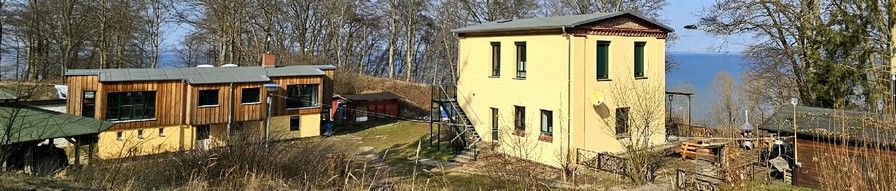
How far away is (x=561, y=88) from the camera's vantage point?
1891 centimetres

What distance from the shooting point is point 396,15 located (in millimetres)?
48344

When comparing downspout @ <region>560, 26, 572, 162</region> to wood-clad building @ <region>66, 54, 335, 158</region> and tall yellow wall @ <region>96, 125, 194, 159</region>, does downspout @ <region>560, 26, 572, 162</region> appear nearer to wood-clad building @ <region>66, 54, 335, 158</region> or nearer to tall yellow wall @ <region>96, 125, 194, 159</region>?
wood-clad building @ <region>66, 54, 335, 158</region>

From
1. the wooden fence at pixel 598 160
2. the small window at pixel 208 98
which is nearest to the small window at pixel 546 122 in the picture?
the wooden fence at pixel 598 160

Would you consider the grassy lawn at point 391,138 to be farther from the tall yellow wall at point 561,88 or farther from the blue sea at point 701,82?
the blue sea at point 701,82

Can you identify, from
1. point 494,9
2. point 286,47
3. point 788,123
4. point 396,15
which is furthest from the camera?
point 396,15

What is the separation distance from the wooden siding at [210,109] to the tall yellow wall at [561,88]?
443 inches

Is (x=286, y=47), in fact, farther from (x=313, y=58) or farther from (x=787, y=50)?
(x=787, y=50)

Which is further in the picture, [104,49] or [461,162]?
[104,49]

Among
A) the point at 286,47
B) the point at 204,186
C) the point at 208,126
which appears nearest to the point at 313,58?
the point at 286,47

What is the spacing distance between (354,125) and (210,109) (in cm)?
931

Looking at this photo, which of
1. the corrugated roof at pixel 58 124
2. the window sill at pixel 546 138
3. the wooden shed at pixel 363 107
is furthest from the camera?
the wooden shed at pixel 363 107

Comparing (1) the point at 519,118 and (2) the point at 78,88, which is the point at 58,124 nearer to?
(2) the point at 78,88

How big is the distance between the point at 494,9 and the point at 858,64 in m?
27.0

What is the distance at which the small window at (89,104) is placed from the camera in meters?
23.3
